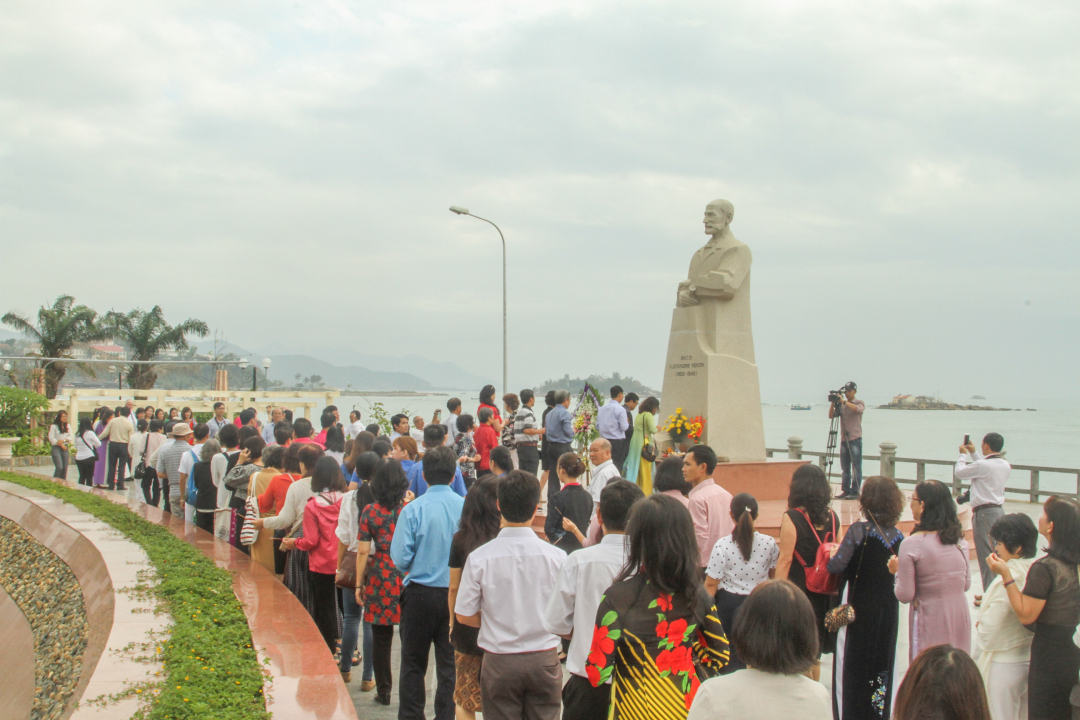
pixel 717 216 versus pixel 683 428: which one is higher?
pixel 717 216

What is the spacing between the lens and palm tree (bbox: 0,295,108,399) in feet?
144

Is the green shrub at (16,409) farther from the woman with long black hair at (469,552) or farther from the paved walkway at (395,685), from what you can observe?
the woman with long black hair at (469,552)

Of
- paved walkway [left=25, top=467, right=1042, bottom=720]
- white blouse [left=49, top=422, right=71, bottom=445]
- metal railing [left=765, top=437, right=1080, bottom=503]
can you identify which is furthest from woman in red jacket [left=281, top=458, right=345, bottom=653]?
white blouse [left=49, top=422, right=71, bottom=445]

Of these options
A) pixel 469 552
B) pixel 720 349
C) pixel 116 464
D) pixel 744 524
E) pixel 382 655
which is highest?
pixel 720 349

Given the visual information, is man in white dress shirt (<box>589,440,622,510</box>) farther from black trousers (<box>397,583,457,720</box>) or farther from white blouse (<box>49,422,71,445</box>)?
white blouse (<box>49,422,71,445</box>)

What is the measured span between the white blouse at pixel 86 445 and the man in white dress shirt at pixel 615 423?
10.6 m

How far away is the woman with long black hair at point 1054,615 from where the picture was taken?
4090 millimetres

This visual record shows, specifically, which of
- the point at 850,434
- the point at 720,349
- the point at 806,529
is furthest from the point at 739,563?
the point at 850,434

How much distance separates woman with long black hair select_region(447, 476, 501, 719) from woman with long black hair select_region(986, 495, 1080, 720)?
256 cm

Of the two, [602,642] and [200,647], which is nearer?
[602,642]

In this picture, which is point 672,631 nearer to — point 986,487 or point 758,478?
point 986,487

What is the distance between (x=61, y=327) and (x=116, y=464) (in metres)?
32.3

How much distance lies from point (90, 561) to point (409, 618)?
552cm

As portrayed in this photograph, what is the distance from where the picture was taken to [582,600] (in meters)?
3.45
